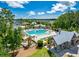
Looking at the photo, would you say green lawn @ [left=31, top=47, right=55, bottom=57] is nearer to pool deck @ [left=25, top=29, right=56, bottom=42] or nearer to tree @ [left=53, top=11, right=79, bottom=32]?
pool deck @ [left=25, top=29, right=56, bottom=42]

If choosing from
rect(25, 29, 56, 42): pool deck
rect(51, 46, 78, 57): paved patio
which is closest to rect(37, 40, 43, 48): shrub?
rect(25, 29, 56, 42): pool deck

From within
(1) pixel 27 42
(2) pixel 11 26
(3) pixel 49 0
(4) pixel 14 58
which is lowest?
(4) pixel 14 58

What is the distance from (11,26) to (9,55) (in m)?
0.35

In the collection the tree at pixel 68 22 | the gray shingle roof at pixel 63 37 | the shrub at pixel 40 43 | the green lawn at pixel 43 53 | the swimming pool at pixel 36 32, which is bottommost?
the green lawn at pixel 43 53

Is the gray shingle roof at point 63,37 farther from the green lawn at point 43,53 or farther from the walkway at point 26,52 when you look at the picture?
the walkway at point 26,52

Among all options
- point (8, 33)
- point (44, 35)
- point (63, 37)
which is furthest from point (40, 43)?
point (8, 33)

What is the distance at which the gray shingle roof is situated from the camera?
305 cm

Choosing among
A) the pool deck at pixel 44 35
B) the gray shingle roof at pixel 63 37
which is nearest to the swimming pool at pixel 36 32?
the pool deck at pixel 44 35

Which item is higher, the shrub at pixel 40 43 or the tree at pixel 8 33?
the tree at pixel 8 33

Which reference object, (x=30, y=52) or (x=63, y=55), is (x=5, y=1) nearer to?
(x=30, y=52)

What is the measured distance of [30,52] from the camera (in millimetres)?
3057

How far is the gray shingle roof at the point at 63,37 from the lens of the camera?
305 centimetres

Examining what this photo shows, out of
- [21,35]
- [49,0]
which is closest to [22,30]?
[21,35]

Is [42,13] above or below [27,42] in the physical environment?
Answer: above
